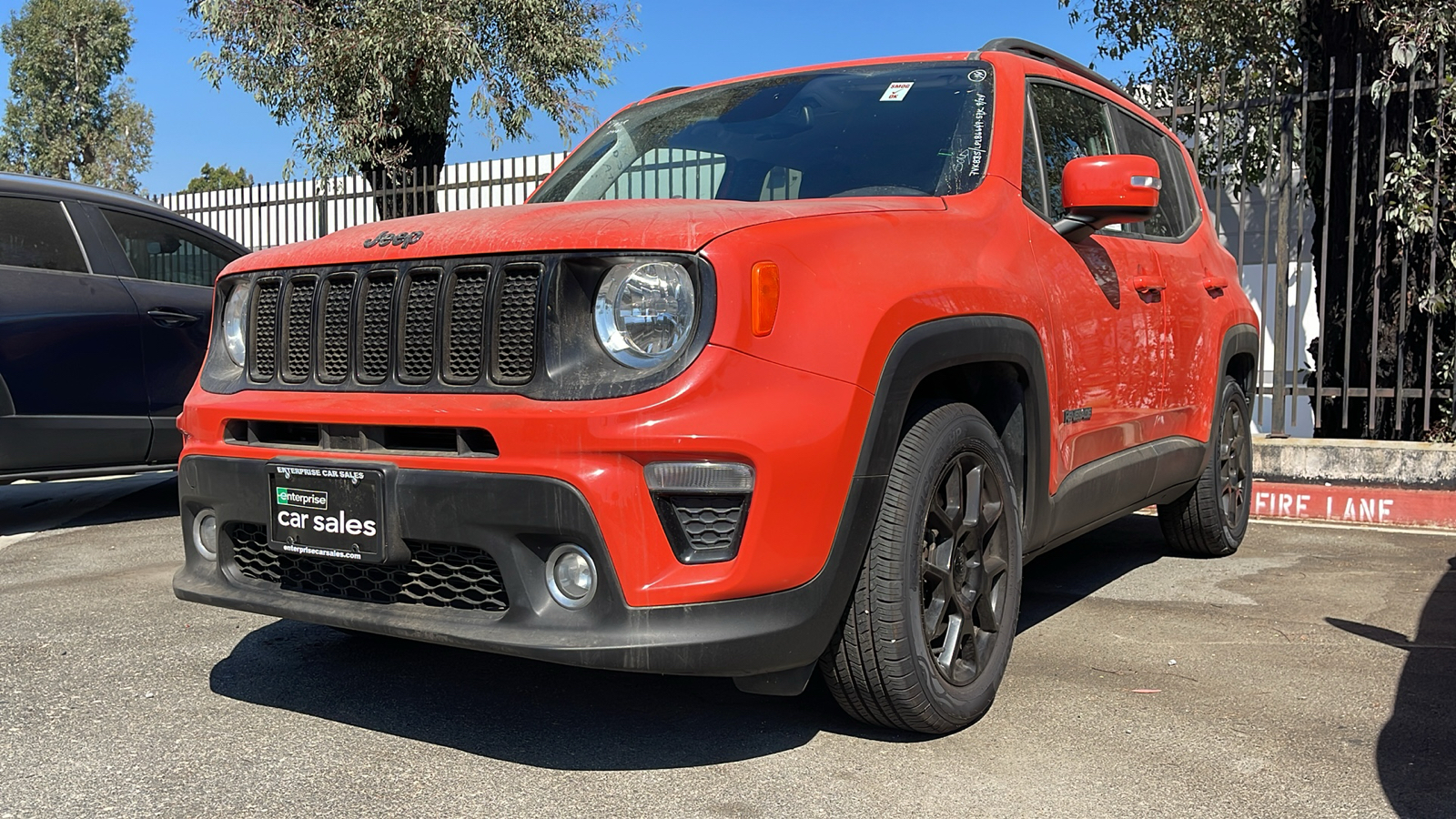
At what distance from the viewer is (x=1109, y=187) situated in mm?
3547

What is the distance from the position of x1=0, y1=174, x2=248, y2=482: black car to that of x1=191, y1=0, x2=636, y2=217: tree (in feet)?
31.8

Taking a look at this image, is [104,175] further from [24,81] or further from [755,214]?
[755,214]

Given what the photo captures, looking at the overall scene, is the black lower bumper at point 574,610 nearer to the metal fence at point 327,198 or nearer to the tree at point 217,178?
the metal fence at point 327,198

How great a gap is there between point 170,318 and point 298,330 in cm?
377

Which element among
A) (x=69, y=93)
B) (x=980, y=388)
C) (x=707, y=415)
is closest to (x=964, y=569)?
(x=980, y=388)

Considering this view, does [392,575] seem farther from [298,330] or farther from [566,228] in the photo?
[566,228]

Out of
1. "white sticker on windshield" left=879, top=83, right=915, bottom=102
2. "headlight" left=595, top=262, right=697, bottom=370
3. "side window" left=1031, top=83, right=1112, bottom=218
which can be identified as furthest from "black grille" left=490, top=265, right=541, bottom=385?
"side window" left=1031, top=83, right=1112, bottom=218

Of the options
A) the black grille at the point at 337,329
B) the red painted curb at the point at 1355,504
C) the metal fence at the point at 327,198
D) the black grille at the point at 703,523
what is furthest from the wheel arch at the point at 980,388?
the metal fence at the point at 327,198

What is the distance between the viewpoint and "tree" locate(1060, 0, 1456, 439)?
24.1 ft

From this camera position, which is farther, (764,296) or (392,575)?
(392,575)

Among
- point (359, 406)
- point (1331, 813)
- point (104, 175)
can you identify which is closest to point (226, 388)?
point (359, 406)

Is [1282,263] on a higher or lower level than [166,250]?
lower

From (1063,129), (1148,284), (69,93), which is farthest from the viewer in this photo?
(69,93)

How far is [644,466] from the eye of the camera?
100 inches
